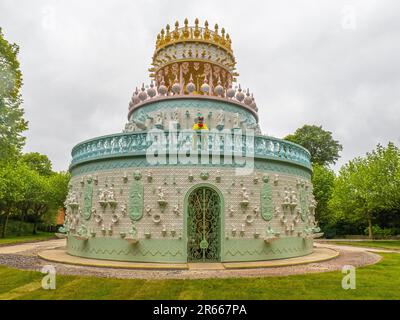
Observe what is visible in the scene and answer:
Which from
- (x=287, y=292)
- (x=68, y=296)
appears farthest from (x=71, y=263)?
(x=287, y=292)

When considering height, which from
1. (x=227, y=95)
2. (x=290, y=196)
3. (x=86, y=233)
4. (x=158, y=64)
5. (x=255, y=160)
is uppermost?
(x=158, y=64)

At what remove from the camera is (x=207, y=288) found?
33.0ft

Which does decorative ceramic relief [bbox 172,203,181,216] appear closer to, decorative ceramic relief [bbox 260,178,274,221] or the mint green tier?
the mint green tier

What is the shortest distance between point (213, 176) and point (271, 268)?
476cm

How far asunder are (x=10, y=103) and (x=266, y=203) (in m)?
17.3

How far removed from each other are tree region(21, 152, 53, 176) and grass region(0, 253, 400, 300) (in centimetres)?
4569

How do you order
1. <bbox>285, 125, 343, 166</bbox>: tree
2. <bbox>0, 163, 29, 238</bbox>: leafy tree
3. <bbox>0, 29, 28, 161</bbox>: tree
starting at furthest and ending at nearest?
<bbox>285, 125, 343, 166</bbox>: tree, <bbox>0, 163, 29, 238</bbox>: leafy tree, <bbox>0, 29, 28, 161</bbox>: tree

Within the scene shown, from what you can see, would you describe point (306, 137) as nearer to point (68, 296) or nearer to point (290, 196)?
point (290, 196)

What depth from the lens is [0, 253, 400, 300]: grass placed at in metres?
9.36

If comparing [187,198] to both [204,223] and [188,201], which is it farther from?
[204,223]

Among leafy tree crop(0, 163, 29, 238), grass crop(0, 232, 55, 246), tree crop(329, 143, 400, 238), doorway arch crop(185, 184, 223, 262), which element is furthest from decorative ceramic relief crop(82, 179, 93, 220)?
tree crop(329, 143, 400, 238)
